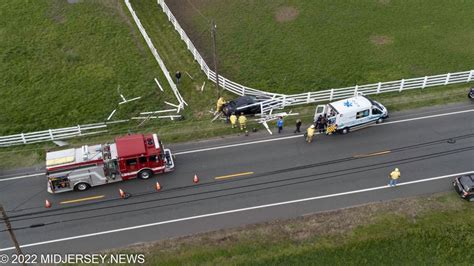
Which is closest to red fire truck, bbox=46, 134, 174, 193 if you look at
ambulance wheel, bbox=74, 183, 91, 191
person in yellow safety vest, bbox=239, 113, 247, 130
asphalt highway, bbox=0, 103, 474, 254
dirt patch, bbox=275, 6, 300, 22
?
ambulance wheel, bbox=74, 183, 91, 191

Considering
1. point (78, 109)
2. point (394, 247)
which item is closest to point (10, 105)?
point (78, 109)

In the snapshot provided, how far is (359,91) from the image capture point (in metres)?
33.8

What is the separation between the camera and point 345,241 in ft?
77.2

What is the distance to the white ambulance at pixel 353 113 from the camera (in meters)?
30.0

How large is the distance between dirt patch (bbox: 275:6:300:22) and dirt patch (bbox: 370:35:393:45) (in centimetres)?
727

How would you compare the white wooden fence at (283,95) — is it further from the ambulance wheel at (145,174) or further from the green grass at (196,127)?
the ambulance wheel at (145,174)

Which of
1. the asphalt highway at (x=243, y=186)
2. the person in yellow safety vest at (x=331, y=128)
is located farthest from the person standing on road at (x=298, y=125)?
the person in yellow safety vest at (x=331, y=128)

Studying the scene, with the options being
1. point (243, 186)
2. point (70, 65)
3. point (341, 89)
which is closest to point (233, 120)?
point (243, 186)

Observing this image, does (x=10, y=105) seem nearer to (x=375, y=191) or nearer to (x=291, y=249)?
(x=291, y=249)

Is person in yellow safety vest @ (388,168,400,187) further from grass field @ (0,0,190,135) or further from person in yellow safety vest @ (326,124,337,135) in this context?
grass field @ (0,0,190,135)

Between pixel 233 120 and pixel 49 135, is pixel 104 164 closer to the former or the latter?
pixel 49 135

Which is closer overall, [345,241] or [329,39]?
[345,241]

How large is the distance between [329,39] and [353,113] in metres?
11.7

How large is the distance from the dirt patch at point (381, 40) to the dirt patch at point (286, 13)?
23.9 ft
